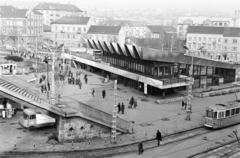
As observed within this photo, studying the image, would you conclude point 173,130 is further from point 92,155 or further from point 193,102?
point 193,102

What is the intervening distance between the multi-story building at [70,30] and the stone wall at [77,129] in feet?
271

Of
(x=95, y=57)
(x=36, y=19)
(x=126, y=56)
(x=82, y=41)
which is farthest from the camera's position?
(x=36, y=19)

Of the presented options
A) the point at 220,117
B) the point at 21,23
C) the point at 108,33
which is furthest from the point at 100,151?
the point at 21,23

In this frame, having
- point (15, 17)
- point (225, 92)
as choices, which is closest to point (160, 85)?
point (225, 92)

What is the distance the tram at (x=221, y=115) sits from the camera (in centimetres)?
3181

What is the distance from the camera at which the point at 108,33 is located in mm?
103688

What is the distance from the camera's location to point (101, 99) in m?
41.8

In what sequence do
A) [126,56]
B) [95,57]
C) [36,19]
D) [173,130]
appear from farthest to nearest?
[36,19] < [95,57] < [126,56] < [173,130]

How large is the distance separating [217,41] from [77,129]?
7057 cm

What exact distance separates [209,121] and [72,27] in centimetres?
8571

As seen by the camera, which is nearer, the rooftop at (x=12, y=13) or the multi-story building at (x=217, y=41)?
the multi-story building at (x=217, y=41)

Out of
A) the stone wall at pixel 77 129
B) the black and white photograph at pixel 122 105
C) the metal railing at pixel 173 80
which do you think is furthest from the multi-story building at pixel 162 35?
the stone wall at pixel 77 129

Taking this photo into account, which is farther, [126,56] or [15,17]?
[15,17]

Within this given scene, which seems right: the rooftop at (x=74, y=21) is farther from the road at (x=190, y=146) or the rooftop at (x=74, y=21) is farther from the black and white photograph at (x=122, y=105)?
the road at (x=190, y=146)
